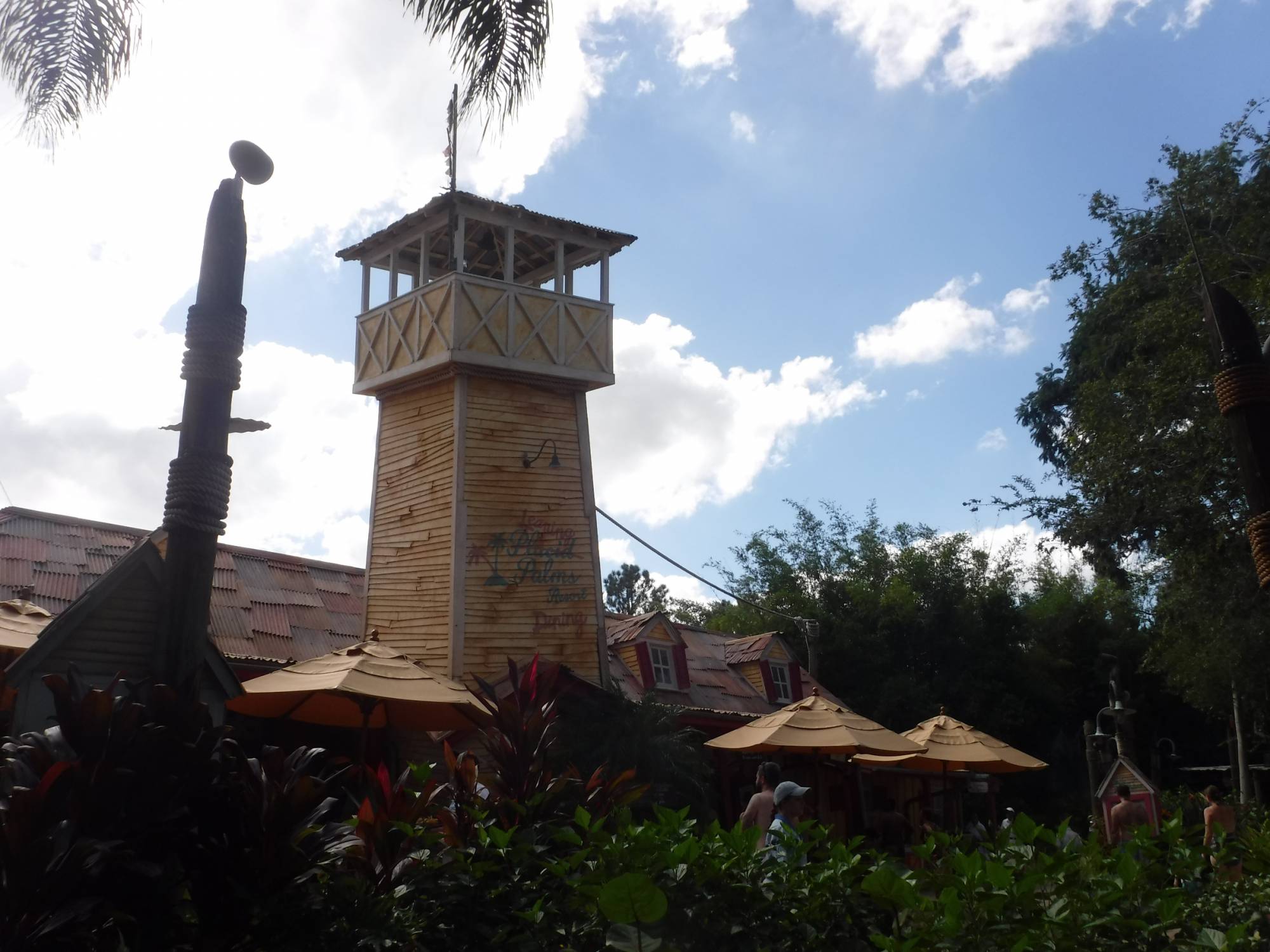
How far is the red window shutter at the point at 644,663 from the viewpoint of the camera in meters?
19.8

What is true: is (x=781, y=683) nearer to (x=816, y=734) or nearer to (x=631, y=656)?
(x=631, y=656)

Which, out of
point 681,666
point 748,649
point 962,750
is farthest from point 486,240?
point 962,750

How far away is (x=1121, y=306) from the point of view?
70.0 ft

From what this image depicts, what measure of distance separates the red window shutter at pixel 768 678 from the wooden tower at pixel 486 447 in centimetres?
577

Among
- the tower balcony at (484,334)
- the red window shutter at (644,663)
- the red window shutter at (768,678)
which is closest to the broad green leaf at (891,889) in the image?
the tower balcony at (484,334)

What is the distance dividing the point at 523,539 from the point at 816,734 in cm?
505

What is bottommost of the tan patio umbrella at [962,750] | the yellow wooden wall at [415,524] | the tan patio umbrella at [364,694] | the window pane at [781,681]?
the tan patio umbrella at [962,750]

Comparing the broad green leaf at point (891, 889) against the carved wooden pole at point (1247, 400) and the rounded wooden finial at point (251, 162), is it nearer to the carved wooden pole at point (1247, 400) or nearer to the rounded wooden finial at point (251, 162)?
the carved wooden pole at point (1247, 400)

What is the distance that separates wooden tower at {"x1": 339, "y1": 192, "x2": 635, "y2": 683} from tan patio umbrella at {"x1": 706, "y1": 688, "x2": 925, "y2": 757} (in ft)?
9.20

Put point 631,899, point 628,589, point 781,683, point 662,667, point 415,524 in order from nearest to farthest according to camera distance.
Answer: point 631,899
point 415,524
point 662,667
point 781,683
point 628,589

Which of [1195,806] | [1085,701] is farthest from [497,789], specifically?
[1085,701]

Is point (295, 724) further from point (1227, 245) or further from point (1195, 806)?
point (1195, 806)

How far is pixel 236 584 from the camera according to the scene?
55.5 feet

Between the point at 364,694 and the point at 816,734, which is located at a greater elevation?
the point at 364,694
